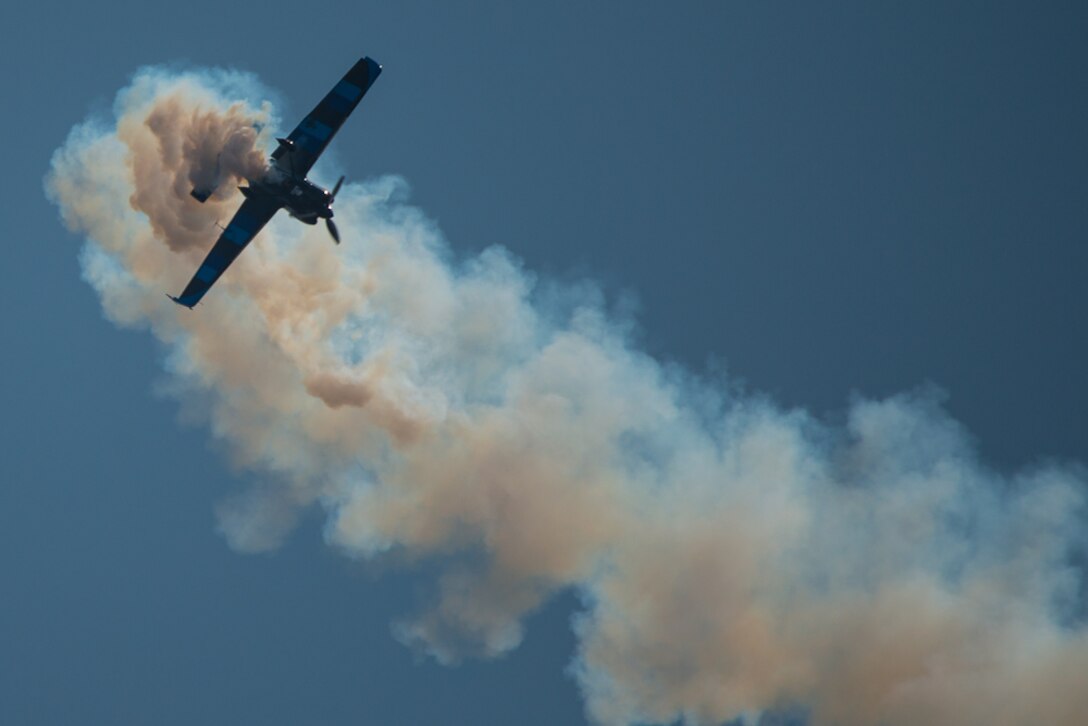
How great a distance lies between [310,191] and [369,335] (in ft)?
30.2

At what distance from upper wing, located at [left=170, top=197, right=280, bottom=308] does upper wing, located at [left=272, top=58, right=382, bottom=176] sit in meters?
3.18

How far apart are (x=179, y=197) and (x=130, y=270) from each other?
571 cm

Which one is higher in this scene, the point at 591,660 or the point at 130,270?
the point at 130,270

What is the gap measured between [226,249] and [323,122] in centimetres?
699

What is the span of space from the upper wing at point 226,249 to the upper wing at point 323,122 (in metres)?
3.18

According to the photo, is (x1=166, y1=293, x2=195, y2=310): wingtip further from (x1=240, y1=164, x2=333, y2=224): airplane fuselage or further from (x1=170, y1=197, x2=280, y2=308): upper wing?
(x1=240, y1=164, x2=333, y2=224): airplane fuselage

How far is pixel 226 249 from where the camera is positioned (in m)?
66.5

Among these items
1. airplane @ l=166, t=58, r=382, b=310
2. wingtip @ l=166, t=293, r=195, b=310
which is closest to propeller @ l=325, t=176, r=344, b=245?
airplane @ l=166, t=58, r=382, b=310

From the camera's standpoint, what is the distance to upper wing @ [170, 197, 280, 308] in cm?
6569

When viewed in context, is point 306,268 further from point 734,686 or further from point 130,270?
point 734,686

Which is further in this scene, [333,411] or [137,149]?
[333,411]

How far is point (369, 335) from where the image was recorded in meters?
70.2

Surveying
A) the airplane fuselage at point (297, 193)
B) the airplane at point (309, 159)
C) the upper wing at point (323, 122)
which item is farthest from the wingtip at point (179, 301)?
the upper wing at point (323, 122)

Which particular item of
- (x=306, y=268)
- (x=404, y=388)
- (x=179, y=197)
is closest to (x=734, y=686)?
(x=404, y=388)
